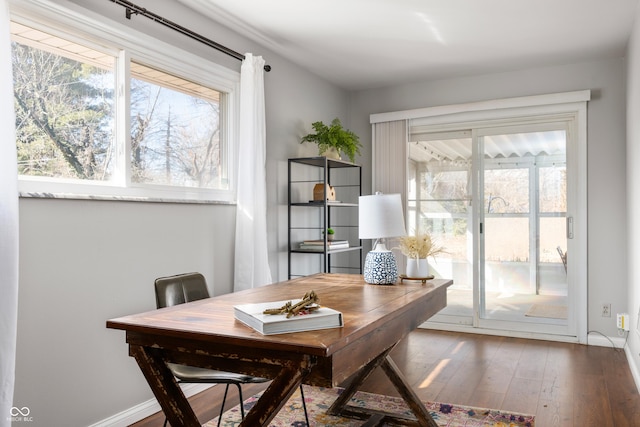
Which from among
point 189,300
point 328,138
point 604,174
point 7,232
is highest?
point 328,138

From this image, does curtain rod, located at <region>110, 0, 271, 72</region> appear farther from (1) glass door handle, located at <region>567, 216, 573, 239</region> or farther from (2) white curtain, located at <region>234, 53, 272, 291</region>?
(1) glass door handle, located at <region>567, 216, 573, 239</region>

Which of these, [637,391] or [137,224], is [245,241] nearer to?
[137,224]

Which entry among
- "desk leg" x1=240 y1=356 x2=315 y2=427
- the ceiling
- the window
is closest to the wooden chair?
"desk leg" x1=240 y1=356 x2=315 y2=427

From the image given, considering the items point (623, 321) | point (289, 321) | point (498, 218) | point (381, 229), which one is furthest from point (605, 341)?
point (289, 321)

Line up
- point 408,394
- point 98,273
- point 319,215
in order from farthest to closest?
point 319,215
point 98,273
point 408,394

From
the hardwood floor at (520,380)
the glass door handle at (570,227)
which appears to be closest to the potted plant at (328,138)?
the hardwood floor at (520,380)

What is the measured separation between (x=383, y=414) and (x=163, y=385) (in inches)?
56.6

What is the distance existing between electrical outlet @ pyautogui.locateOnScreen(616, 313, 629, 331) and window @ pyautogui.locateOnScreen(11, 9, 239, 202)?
10.8 feet

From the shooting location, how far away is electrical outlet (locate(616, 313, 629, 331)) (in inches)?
164

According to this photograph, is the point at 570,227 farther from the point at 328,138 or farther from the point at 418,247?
the point at 418,247

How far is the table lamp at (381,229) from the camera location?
2598 mm

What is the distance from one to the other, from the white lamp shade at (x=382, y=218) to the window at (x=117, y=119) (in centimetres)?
125

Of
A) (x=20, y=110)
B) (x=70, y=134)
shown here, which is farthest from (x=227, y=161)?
(x=20, y=110)

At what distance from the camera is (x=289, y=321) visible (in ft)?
4.99
